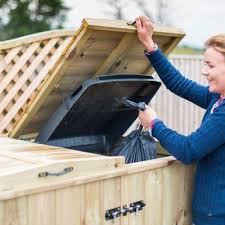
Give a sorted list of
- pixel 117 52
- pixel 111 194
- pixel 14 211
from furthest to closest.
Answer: pixel 117 52 → pixel 111 194 → pixel 14 211

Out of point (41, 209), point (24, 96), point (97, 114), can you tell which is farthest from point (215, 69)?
point (24, 96)

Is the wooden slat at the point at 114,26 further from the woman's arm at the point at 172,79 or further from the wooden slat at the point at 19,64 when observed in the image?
the wooden slat at the point at 19,64

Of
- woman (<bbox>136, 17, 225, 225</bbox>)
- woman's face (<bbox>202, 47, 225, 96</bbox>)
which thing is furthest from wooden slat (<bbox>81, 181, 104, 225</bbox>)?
woman's face (<bbox>202, 47, 225, 96</bbox>)

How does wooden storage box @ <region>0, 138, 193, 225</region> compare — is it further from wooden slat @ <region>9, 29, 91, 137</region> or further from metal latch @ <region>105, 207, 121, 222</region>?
wooden slat @ <region>9, 29, 91, 137</region>

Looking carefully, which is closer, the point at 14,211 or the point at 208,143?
the point at 14,211

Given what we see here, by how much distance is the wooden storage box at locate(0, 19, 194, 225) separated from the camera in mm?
1571

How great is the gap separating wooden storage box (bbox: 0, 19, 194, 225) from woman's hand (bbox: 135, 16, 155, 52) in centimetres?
4

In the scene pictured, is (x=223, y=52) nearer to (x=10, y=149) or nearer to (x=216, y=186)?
(x=216, y=186)

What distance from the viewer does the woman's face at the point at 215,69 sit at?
6.29 feet

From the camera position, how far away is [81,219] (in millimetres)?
1740

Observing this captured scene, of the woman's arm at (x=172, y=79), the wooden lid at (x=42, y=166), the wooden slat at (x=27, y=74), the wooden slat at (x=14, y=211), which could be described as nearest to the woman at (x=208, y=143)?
the woman's arm at (x=172, y=79)

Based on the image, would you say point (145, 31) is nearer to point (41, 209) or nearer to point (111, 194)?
point (111, 194)

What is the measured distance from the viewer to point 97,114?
2.52 meters

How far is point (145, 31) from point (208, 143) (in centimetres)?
72
